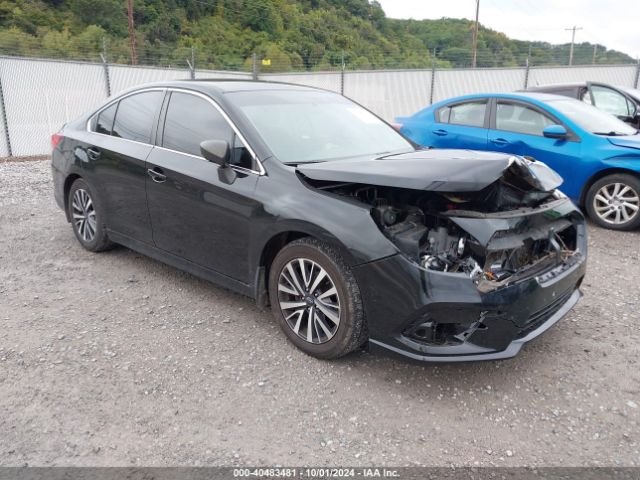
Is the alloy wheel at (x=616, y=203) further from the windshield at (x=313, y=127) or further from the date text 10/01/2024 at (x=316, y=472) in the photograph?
the date text 10/01/2024 at (x=316, y=472)

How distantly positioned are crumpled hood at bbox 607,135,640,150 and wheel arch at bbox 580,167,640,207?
0.27 m

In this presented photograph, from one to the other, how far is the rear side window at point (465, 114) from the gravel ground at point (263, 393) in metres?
3.41

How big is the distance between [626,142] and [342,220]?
4597 millimetres

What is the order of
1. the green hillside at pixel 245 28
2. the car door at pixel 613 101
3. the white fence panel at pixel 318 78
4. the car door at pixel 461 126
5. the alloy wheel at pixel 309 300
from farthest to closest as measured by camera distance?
the green hillside at pixel 245 28
the white fence panel at pixel 318 78
the car door at pixel 613 101
the car door at pixel 461 126
the alloy wheel at pixel 309 300

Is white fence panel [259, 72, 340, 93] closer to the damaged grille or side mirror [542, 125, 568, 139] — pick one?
side mirror [542, 125, 568, 139]

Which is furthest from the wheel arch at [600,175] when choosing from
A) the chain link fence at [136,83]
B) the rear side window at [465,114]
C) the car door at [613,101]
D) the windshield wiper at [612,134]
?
the chain link fence at [136,83]

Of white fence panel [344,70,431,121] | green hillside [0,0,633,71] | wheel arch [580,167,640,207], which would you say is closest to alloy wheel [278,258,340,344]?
wheel arch [580,167,640,207]

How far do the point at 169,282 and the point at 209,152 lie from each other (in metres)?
1.53

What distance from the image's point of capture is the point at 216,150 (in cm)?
343

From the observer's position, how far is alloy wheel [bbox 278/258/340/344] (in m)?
3.11

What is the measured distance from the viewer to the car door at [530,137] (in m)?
6.20

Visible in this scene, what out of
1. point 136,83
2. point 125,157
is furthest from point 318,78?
point 125,157

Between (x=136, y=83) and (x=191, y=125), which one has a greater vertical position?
(x=136, y=83)

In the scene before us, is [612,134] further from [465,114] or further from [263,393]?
[263,393]
